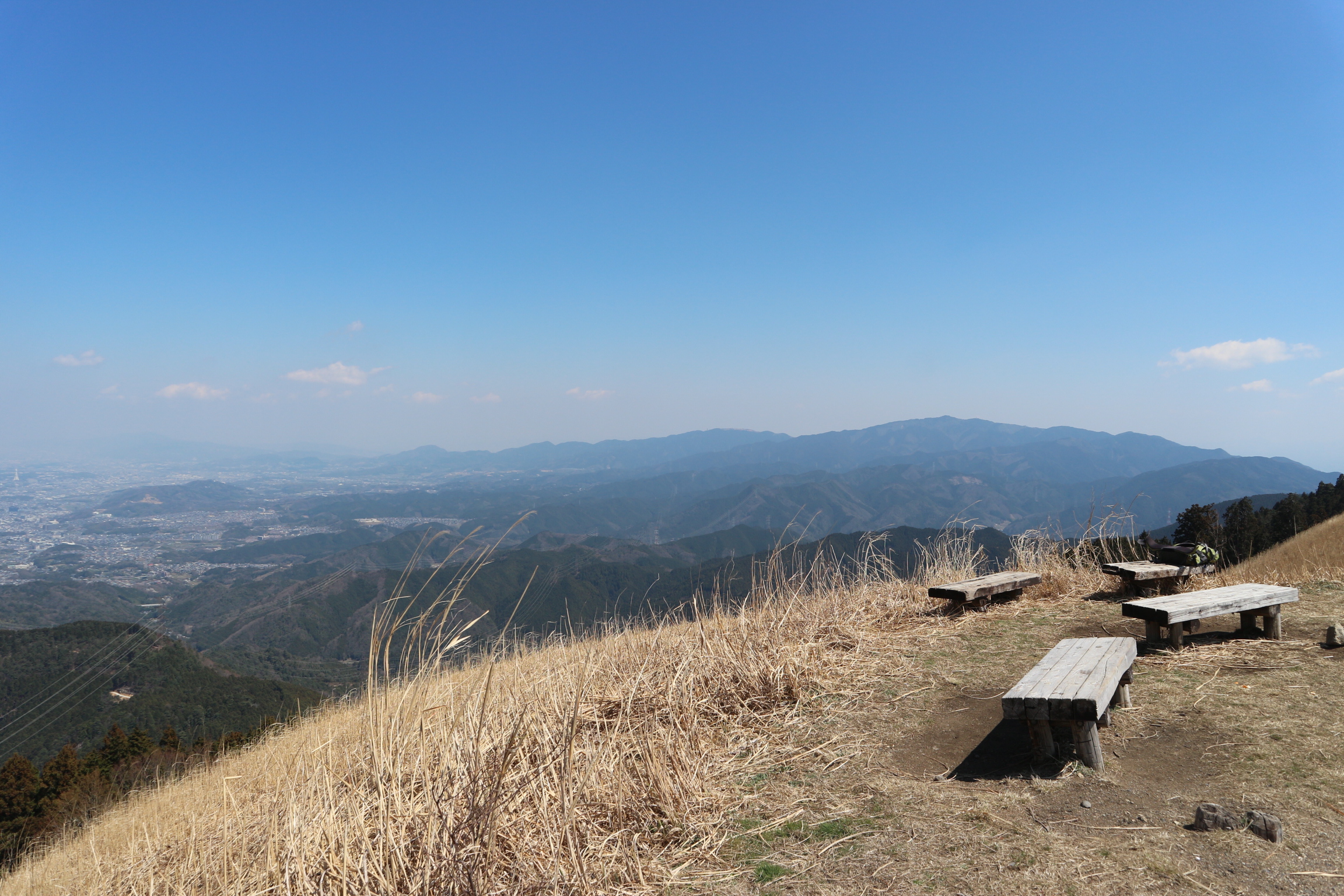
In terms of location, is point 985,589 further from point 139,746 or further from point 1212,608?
point 139,746

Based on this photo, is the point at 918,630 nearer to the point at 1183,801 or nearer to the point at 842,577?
the point at 842,577

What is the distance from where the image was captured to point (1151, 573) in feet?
19.2

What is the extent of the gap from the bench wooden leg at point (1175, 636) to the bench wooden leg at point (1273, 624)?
618 mm

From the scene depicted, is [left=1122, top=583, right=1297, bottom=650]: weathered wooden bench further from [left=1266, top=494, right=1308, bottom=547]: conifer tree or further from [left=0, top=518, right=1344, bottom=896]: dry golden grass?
[left=1266, top=494, right=1308, bottom=547]: conifer tree

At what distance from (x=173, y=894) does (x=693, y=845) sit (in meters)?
2.27

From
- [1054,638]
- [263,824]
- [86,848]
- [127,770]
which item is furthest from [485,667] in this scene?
[127,770]

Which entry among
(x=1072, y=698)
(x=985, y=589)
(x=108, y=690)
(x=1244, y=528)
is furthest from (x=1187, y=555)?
(x=108, y=690)

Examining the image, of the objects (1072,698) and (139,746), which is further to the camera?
(139,746)

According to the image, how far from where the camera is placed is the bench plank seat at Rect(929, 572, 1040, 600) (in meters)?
5.93

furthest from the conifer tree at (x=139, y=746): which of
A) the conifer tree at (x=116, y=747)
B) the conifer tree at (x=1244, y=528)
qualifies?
the conifer tree at (x=1244, y=528)

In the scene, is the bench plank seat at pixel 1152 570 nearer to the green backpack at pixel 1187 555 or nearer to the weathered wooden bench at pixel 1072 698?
the green backpack at pixel 1187 555

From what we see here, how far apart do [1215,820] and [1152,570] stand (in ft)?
14.1

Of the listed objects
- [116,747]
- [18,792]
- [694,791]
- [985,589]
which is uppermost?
[985,589]

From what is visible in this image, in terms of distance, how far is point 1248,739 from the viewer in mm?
3141
